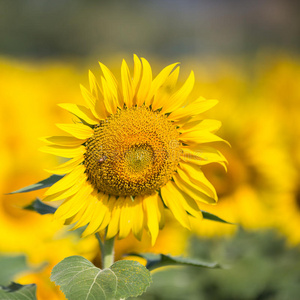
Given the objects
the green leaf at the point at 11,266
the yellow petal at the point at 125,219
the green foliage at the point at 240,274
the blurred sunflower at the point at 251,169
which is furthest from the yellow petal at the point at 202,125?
the blurred sunflower at the point at 251,169

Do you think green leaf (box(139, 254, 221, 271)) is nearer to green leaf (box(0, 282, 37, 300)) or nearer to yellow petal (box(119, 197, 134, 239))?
yellow petal (box(119, 197, 134, 239))

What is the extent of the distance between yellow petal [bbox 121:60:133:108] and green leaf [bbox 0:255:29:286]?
64 cm

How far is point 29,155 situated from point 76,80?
973 millimetres

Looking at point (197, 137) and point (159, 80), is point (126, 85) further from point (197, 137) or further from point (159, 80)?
point (197, 137)

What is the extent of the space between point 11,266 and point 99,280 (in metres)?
0.61

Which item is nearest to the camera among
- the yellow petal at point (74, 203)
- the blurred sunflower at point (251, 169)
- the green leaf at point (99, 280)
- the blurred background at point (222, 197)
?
the green leaf at point (99, 280)

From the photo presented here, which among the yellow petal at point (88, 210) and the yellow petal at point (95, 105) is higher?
the yellow petal at point (95, 105)

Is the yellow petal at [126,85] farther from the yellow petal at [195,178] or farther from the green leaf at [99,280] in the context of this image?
the green leaf at [99,280]

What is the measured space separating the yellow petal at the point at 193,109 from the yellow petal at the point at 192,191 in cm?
14

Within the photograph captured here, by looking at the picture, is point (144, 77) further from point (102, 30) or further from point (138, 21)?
point (138, 21)

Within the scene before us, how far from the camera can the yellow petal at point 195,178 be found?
1.16 m

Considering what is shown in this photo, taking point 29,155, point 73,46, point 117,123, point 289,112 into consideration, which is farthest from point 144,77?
point 73,46

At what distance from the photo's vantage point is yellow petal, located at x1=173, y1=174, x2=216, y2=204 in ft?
3.81

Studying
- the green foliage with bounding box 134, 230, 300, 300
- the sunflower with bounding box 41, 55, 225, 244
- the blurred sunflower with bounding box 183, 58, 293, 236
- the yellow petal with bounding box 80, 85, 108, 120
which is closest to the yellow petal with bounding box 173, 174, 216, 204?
the sunflower with bounding box 41, 55, 225, 244
